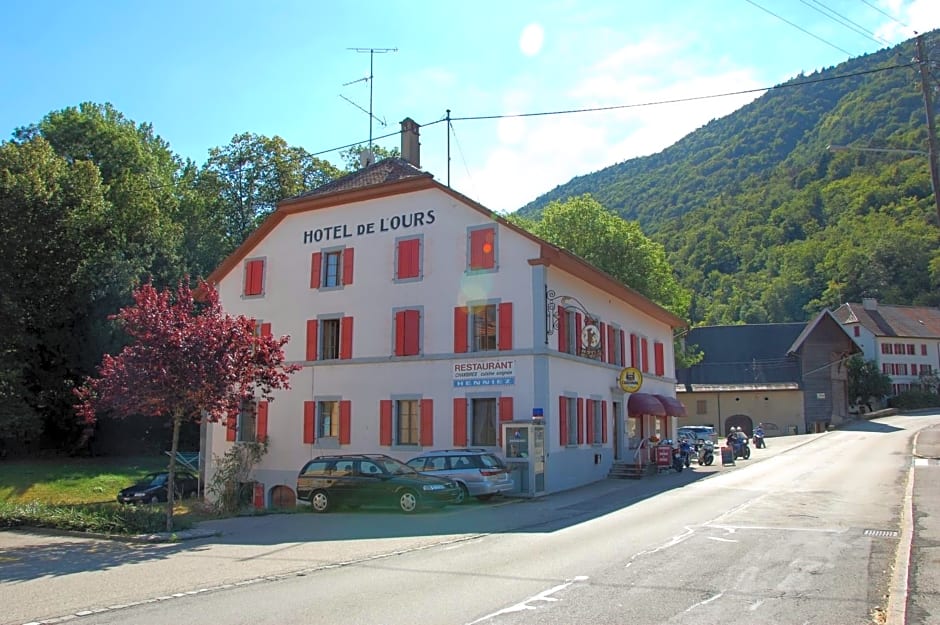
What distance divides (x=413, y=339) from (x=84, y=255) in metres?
21.5

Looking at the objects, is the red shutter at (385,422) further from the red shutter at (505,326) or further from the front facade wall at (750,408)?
the front facade wall at (750,408)

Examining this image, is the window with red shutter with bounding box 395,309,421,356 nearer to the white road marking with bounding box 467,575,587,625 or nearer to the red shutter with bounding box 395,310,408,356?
the red shutter with bounding box 395,310,408,356

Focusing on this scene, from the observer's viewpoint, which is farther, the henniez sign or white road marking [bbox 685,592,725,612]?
the henniez sign

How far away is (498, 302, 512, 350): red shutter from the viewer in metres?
24.6

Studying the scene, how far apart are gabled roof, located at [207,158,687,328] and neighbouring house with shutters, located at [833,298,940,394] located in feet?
211

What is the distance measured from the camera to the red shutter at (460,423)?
972 inches

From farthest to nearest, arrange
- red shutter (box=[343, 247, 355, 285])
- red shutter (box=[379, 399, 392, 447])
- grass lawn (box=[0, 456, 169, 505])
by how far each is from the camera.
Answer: grass lawn (box=[0, 456, 169, 505]), red shutter (box=[343, 247, 355, 285]), red shutter (box=[379, 399, 392, 447])

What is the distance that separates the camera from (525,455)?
906 inches

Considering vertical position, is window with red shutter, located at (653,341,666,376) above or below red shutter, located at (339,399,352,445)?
above

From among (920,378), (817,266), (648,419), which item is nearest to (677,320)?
(648,419)

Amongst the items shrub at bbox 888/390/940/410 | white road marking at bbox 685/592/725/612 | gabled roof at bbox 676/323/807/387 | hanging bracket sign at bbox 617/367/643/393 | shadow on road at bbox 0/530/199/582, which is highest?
gabled roof at bbox 676/323/807/387

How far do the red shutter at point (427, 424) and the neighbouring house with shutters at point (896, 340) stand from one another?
244 ft

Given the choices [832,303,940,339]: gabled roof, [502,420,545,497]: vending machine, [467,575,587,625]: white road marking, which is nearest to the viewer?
[467,575,587,625]: white road marking

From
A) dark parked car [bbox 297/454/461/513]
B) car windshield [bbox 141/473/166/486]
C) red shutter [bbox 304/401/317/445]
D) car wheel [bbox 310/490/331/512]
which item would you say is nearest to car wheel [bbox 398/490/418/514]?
dark parked car [bbox 297/454/461/513]
